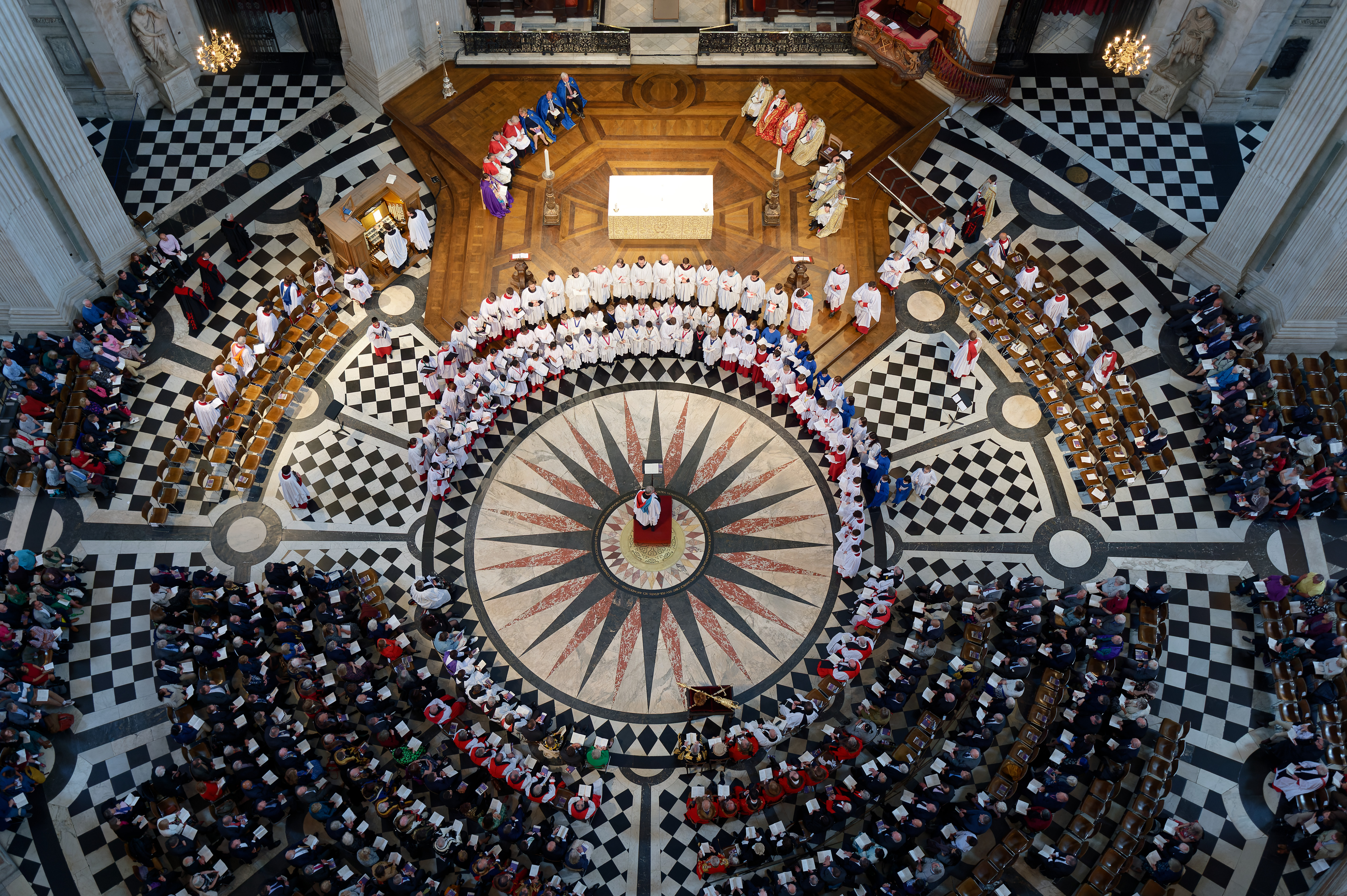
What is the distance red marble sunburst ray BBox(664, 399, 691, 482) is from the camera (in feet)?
76.1

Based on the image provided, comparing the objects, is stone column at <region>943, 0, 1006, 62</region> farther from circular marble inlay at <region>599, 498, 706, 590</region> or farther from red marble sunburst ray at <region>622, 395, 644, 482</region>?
circular marble inlay at <region>599, 498, 706, 590</region>

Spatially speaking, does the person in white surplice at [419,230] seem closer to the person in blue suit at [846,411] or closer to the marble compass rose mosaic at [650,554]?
the marble compass rose mosaic at [650,554]

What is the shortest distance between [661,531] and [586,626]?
2.30 meters

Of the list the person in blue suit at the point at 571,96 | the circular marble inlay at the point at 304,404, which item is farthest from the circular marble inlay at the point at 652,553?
the person in blue suit at the point at 571,96

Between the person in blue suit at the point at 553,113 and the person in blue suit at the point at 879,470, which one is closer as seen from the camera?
the person in blue suit at the point at 879,470

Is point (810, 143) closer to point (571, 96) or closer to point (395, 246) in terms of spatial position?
point (571, 96)

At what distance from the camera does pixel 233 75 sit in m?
28.8

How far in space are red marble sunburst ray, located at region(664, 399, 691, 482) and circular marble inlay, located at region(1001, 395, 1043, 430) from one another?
263 inches

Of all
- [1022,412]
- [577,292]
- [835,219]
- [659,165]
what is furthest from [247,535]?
[1022,412]

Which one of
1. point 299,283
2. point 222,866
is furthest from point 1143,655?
point 299,283

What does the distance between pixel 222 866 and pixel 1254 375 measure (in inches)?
830

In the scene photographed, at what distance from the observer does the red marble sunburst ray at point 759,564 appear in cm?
2203

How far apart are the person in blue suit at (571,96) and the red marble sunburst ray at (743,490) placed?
10.5 metres

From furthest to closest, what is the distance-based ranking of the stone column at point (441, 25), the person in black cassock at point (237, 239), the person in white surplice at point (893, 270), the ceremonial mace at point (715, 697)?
1. the stone column at point (441, 25)
2. the person in black cassock at point (237, 239)
3. the person in white surplice at point (893, 270)
4. the ceremonial mace at point (715, 697)
